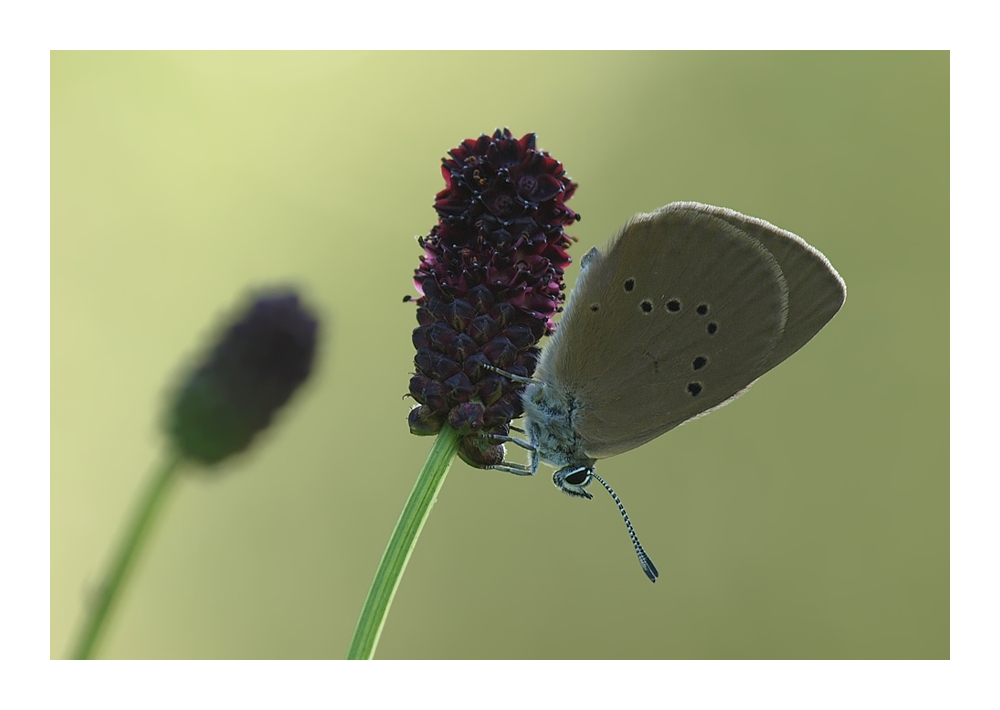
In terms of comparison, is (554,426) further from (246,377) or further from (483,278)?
(246,377)

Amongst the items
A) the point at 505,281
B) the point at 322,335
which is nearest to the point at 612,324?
the point at 505,281

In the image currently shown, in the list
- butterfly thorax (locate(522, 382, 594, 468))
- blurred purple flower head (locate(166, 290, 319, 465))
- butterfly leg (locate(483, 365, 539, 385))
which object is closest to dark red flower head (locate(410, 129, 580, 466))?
butterfly leg (locate(483, 365, 539, 385))

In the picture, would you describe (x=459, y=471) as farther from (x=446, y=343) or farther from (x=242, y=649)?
(x=446, y=343)

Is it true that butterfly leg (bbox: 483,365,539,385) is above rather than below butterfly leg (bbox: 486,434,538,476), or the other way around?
above

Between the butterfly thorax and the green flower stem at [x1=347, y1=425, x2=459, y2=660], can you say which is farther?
the butterfly thorax

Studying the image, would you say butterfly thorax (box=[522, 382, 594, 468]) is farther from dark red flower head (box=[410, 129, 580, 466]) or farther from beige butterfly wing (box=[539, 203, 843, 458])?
dark red flower head (box=[410, 129, 580, 466])
